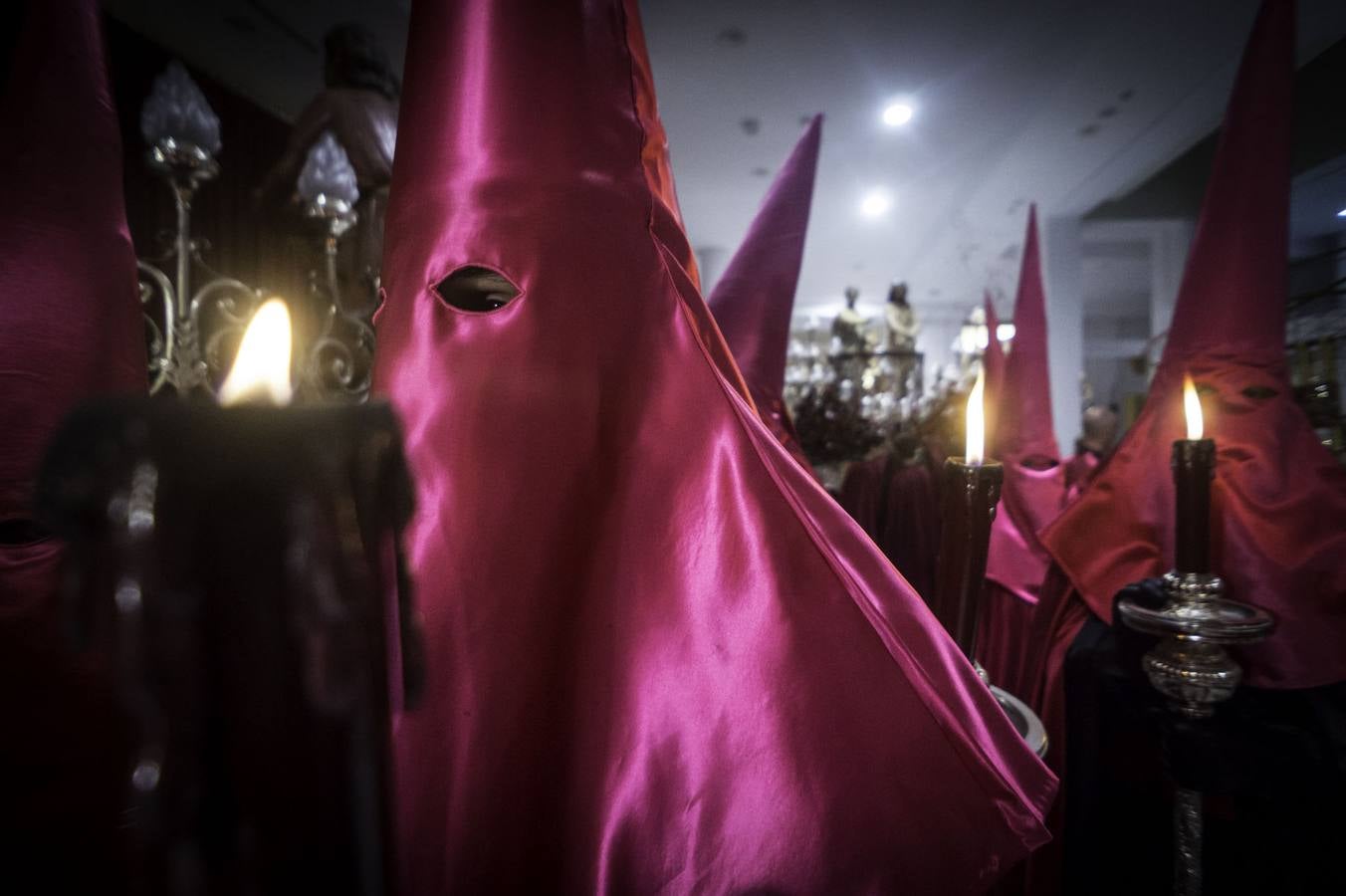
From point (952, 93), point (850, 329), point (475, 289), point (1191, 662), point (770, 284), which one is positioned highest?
point (952, 93)

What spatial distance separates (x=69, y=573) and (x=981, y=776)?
414 mm

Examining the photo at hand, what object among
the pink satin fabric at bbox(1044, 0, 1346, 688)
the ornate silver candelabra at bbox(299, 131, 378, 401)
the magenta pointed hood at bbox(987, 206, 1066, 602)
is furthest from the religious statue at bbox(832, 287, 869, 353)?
the ornate silver candelabra at bbox(299, 131, 378, 401)

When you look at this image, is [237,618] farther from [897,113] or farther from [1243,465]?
[897,113]

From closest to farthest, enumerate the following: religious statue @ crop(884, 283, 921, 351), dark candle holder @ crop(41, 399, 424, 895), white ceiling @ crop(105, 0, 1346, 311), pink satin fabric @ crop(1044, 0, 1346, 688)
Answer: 1. dark candle holder @ crop(41, 399, 424, 895)
2. pink satin fabric @ crop(1044, 0, 1346, 688)
3. white ceiling @ crop(105, 0, 1346, 311)
4. religious statue @ crop(884, 283, 921, 351)

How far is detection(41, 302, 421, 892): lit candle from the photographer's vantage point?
0.46 feet

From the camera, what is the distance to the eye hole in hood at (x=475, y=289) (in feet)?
1.34

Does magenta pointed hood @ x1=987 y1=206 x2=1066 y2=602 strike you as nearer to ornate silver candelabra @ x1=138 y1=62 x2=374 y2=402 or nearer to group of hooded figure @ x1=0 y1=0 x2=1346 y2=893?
group of hooded figure @ x1=0 y1=0 x2=1346 y2=893

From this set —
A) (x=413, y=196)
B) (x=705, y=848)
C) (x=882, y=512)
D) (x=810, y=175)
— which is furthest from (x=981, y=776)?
(x=882, y=512)

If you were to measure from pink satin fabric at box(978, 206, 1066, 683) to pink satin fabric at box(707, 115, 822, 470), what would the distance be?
553mm

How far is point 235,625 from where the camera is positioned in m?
0.15

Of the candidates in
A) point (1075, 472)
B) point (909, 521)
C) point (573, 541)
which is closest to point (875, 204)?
point (1075, 472)

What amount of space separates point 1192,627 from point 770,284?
0.68 meters

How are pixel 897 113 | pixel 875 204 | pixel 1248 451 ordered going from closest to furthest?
pixel 1248 451 < pixel 897 113 < pixel 875 204

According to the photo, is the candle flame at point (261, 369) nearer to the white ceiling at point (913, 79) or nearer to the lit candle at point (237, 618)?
the lit candle at point (237, 618)
